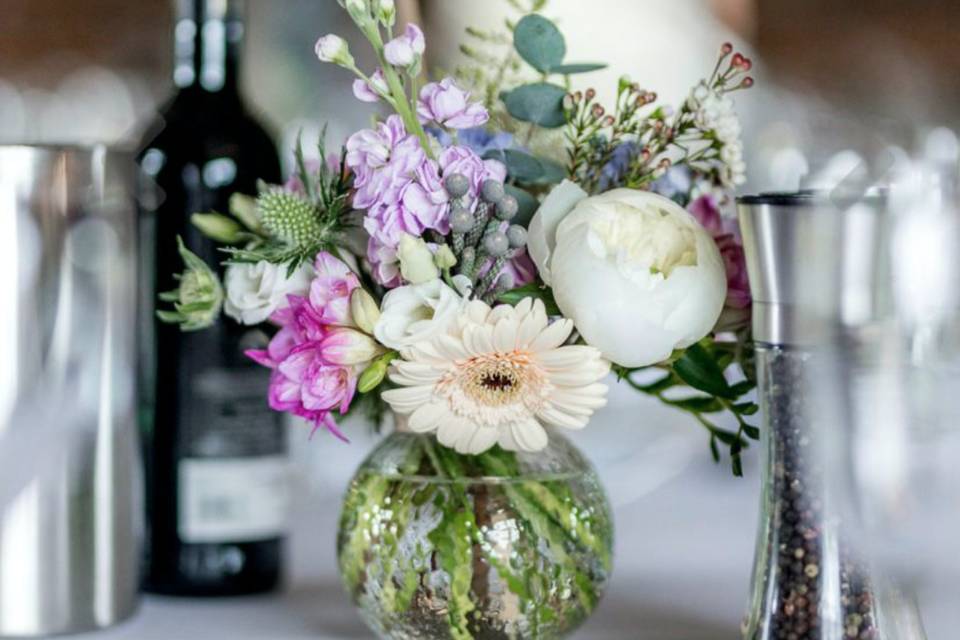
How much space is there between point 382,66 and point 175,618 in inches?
13.5

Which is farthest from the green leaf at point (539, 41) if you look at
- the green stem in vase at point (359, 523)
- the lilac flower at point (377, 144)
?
→ the green stem in vase at point (359, 523)

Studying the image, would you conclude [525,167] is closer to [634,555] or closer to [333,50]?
[333,50]

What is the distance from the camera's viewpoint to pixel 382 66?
54 centimetres

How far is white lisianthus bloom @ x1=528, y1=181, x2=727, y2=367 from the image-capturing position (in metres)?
0.50

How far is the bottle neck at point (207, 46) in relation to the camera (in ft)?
2.51

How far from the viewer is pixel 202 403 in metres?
0.74

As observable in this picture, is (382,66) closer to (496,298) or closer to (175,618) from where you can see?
(496,298)

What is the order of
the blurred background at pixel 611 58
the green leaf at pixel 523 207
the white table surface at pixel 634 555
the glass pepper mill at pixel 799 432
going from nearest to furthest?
the glass pepper mill at pixel 799 432, the green leaf at pixel 523 207, the white table surface at pixel 634 555, the blurred background at pixel 611 58

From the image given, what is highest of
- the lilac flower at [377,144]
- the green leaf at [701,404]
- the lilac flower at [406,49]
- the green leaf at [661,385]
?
the lilac flower at [406,49]

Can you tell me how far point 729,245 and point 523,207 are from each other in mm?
95

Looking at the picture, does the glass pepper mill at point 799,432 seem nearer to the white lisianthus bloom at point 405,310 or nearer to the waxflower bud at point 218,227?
the white lisianthus bloom at point 405,310

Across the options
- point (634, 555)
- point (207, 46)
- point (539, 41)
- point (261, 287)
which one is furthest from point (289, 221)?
point (634, 555)

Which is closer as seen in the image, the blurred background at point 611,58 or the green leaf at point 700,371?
the green leaf at point 700,371

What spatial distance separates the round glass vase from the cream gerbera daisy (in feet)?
0.19
